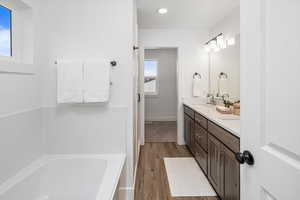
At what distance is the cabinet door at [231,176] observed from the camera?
149cm

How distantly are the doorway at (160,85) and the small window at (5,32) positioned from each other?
4.77 meters

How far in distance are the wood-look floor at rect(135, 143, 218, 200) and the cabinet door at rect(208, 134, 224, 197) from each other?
189 millimetres

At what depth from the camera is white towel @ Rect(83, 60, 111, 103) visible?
1.80 m

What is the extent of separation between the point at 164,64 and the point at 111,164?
5.07 m

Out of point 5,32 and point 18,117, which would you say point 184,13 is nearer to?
point 5,32

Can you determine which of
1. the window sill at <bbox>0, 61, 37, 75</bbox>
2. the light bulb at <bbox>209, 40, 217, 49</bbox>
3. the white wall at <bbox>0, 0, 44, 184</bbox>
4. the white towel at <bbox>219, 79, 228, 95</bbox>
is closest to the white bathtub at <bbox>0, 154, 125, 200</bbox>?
the white wall at <bbox>0, 0, 44, 184</bbox>

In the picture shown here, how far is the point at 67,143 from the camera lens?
1.94 meters

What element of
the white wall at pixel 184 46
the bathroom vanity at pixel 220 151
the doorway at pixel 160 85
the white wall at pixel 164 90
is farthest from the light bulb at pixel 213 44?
the white wall at pixel 164 90

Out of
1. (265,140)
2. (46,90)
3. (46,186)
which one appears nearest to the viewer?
(265,140)

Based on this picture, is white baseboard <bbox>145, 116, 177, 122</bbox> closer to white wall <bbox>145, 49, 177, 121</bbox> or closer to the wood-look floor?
white wall <bbox>145, 49, 177, 121</bbox>

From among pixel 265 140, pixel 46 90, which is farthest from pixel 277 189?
pixel 46 90

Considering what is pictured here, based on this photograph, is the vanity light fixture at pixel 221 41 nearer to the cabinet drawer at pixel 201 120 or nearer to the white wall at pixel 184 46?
the white wall at pixel 184 46

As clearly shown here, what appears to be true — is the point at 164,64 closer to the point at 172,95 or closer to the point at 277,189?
the point at 172,95

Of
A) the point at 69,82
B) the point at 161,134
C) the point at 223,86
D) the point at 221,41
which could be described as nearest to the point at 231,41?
the point at 221,41
